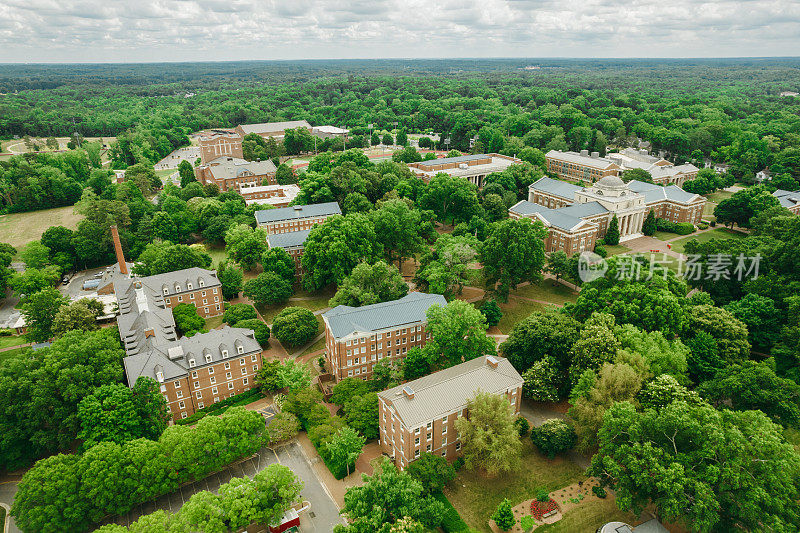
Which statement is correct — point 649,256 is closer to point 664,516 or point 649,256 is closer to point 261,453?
point 664,516

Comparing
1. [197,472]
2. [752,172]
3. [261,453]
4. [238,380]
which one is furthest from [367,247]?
[752,172]

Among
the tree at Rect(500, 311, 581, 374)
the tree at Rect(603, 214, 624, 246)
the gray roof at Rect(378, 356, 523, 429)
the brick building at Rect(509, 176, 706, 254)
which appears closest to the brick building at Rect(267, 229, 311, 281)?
the tree at Rect(500, 311, 581, 374)

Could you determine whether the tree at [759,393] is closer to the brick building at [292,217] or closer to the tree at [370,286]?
the tree at [370,286]

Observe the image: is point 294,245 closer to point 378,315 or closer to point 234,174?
point 378,315

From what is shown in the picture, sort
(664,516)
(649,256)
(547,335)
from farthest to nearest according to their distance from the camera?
(649,256), (547,335), (664,516)

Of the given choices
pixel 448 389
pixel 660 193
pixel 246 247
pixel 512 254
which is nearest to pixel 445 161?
pixel 660 193

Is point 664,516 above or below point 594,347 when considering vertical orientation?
below

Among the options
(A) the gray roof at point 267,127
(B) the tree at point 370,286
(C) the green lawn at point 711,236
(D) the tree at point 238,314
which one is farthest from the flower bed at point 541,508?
(A) the gray roof at point 267,127

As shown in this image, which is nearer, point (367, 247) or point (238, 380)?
point (238, 380)

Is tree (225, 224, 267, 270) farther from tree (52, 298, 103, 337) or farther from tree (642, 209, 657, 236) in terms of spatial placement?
tree (642, 209, 657, 236)
